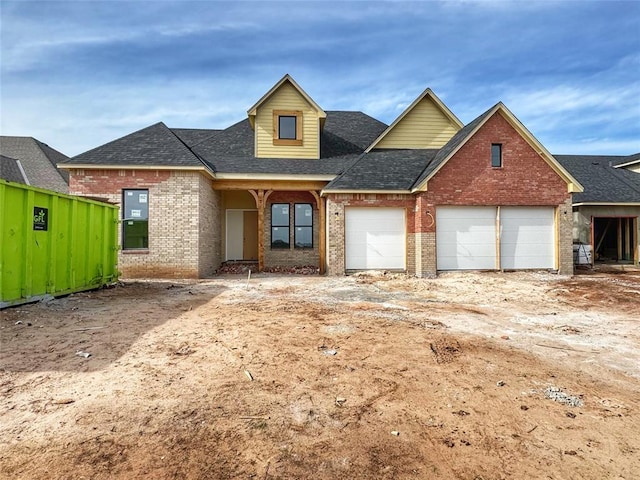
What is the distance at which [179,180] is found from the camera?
519 inches

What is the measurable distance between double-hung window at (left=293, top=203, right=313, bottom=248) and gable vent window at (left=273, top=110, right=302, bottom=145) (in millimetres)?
3127

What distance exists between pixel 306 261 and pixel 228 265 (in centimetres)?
383

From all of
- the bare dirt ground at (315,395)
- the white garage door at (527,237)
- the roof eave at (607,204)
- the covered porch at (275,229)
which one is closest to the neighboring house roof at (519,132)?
the white garage door at (527,237)

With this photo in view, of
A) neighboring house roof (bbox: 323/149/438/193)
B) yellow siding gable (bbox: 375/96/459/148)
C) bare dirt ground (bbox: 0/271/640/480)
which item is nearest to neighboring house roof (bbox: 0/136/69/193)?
neighboring house roof (bbox: 323/149/438/193)

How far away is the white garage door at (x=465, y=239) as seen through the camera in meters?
13.7

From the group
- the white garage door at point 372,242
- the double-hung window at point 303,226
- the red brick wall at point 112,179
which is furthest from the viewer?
the double-hung window at point 303,226

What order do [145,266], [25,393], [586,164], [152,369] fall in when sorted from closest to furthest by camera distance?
[25,393], [152,369], [145,266], [586,164]

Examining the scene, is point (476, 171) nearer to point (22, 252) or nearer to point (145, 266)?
point (145, 266)

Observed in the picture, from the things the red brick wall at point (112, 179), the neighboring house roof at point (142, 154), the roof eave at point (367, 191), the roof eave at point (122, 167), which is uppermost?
the neighboring house roof at point (142, 154)

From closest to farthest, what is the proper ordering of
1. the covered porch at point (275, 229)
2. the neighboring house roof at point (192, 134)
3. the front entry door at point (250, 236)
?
the covered porch at point (275, 229) → the front entry door at point (250, 236) → the neighboring house roof at point (192, 134)

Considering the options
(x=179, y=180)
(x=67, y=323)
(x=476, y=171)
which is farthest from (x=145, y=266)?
(x=476, y=171)

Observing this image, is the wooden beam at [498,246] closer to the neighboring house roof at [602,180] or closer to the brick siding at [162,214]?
the neighboring house roof at [602,180]

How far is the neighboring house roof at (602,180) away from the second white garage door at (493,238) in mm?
4659

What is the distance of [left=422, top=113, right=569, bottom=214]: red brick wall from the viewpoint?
44.4 ft
